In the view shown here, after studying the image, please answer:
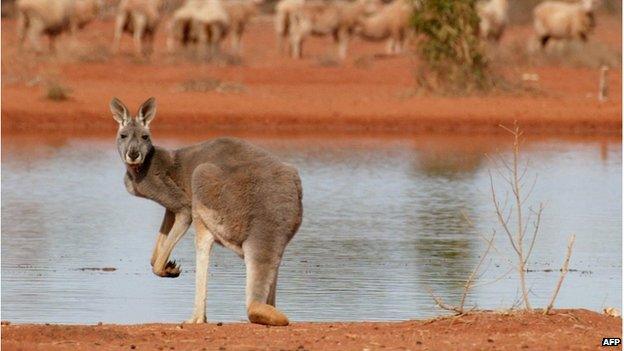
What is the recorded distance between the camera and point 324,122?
26.3 m

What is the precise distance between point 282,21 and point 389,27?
262 cm

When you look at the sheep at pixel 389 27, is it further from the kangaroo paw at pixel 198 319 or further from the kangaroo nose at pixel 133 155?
the kangaroo paw at pixel 198 319

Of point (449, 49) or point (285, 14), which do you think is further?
point (285, 14)

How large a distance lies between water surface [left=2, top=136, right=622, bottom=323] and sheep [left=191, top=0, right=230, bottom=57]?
12757mm

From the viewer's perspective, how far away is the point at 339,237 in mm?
14797

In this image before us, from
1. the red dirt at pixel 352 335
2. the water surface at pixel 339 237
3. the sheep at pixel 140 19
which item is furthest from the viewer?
the sheep at pixel 140 19

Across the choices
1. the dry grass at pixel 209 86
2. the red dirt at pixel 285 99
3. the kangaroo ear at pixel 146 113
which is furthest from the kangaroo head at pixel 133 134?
the dry grass at pixel 209 86

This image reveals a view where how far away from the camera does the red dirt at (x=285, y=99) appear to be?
26.0m

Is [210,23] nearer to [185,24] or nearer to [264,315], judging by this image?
[185,24]

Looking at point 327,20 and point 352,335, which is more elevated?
point 352,335

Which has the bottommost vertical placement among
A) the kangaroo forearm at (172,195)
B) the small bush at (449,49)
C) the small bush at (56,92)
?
the small bush at (56,92)

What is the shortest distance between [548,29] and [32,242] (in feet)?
84.3

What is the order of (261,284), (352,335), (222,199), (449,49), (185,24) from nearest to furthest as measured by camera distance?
(352,335) → (261,284) → (222,199) → (449,49) → (185,24)

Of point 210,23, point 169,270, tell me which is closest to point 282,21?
point 210,23
